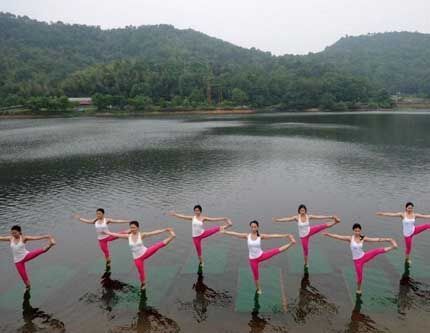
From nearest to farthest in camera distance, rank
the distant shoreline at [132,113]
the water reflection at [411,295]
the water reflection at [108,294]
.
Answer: the water reflection at [411,295]
the water reflection at [108,294]
the distant shoreline at [132,113]

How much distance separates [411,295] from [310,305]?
3.09 meters

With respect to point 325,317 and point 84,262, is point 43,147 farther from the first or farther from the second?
point 325,317

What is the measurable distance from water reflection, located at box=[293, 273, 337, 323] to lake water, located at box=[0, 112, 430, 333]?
3 centimetres

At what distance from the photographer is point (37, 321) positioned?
9875 mm

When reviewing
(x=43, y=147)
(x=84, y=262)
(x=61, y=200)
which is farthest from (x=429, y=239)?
(x=43, y=147)

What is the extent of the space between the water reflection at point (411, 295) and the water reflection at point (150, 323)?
20.5 feet

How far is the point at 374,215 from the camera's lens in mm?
18594

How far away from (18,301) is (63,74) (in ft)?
533

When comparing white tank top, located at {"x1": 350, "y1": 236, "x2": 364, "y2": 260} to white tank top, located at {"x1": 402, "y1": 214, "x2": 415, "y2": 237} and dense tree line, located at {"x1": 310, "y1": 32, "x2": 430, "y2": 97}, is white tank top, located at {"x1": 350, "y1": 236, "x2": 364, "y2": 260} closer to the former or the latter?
white tank top, located at {"x1": 402, "y1": 214, "x2": 415, "y2": 237}

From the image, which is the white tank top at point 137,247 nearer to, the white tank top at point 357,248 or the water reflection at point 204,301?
the water reflection at point 204,301

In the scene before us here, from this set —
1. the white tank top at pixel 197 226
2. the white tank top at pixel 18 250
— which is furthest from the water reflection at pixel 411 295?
the white tank top at pixel 18 250

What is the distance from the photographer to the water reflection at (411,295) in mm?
10016

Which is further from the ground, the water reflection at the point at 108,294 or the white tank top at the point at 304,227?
the white tank top at the point at 304,227

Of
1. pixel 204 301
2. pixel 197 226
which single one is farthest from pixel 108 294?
pixel 197 226
